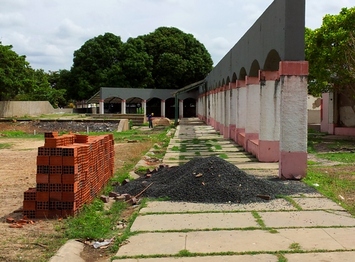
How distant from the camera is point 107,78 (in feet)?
170

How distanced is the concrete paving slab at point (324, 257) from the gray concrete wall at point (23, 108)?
41688 millimetres

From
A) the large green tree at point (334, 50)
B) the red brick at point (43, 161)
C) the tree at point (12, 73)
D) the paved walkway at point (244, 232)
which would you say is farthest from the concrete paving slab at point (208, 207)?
the tree at point (12, 73)

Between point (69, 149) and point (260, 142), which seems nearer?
point (69, 149)

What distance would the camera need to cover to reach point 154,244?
612 cm

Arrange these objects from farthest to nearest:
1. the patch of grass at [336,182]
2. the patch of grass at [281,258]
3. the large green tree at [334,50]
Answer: the large green tree at [334,50] → the patch of grass at [336,182] → the patch of grass at [281,258]

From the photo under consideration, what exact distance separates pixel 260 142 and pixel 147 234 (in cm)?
881

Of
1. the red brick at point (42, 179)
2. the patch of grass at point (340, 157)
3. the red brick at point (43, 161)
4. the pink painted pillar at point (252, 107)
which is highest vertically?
the pink painted pillar at point (252, 107)

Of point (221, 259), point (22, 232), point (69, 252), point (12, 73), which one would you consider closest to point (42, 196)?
point (22, 232)

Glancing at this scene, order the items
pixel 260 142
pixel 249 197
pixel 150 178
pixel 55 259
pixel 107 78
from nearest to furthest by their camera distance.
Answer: pixel 55 259 < pixel 249 197 < pixel 150 178 < pixel 260 142 < pixel 107 78

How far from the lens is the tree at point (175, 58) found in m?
52.7

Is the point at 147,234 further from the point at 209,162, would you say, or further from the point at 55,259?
the point at 209,162

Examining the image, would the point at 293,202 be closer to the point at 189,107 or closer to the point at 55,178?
the point at 55,178

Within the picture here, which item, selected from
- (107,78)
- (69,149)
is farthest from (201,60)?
(69,149)

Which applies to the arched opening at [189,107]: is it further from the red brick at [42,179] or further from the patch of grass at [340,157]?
the red brick at [42,179]
